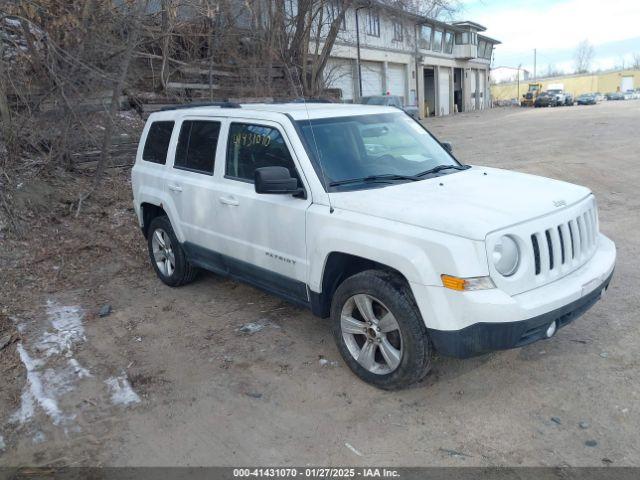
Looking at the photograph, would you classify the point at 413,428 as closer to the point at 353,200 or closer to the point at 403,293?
the point at 403,293

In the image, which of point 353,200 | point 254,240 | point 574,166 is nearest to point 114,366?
point 254,240

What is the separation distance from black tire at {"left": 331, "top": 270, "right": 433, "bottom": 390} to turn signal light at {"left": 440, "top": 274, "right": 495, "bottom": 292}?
1.15 ft

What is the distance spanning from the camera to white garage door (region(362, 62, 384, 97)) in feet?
110

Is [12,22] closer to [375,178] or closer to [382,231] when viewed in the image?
[375,178]

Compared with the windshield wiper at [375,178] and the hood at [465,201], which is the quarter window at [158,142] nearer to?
the windshield wiper at [375,178]

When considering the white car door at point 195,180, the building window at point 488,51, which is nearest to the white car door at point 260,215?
the white car door at point 195,180

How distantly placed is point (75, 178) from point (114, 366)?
5.76 meters

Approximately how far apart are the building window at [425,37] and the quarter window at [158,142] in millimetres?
39623

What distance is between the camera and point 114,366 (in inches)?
169

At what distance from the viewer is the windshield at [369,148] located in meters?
4.10

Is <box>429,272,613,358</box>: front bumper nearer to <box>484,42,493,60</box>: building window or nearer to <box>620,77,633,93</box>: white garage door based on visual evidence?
<box>484,42,493,60</box>: building window

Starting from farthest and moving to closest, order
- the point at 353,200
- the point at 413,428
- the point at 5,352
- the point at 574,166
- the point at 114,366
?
1. the point at 574,166
2. the point at 5,352
3. the point at 114,366
4. the point at 353,200
5. the point at 413,428

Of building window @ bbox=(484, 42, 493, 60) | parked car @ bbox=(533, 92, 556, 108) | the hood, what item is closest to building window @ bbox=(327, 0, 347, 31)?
the hood

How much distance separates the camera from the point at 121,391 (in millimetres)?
3910
